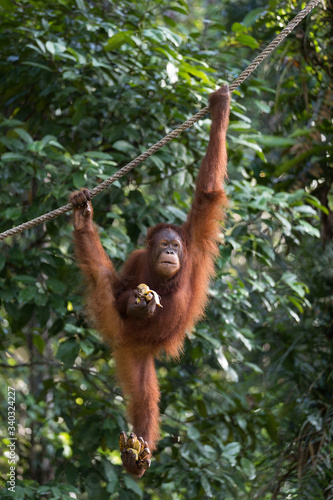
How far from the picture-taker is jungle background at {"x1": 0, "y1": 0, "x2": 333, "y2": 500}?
407cm

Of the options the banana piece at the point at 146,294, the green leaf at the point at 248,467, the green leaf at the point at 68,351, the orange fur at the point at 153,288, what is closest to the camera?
the banana piece at the point at 146,294

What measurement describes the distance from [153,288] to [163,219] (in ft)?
2.98

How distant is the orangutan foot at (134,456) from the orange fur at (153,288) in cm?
35

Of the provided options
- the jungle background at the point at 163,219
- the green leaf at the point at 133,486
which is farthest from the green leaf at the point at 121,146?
the green leaf at the point at 133,486

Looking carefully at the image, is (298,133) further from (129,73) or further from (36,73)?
(36,73)

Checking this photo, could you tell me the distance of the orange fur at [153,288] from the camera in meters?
3.59

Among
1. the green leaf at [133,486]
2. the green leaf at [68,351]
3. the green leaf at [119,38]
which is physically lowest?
the green leaf at [133,486]

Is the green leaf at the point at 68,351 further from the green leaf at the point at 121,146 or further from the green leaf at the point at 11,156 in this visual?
the green leaf at the point at 121,146

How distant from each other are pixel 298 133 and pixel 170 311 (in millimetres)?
2496

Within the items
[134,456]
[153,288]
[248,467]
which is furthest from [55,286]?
[248,467]

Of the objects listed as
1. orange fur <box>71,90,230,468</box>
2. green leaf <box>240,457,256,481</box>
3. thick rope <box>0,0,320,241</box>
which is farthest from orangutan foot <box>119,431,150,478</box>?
green leaf <box>240,457,256,481</box>

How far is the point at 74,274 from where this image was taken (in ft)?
14.5

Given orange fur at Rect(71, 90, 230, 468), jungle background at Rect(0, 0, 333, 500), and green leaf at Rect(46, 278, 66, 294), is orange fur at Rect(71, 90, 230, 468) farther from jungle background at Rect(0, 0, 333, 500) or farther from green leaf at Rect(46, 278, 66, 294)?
green leaf at Rect(46, 278, 66, 294)

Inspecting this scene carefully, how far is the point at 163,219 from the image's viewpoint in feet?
15.0
